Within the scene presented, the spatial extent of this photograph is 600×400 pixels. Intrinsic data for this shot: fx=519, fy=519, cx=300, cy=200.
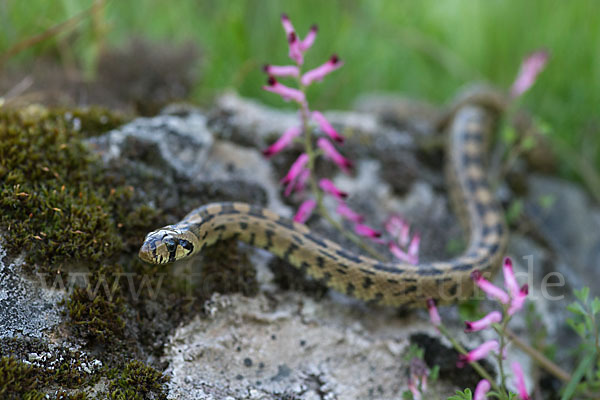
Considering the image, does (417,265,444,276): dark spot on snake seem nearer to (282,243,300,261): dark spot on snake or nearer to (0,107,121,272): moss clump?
(282,243,300,261): dark spot on snake

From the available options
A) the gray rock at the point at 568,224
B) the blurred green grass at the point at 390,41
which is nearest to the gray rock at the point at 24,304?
the blurred green grass at the point at 390,41

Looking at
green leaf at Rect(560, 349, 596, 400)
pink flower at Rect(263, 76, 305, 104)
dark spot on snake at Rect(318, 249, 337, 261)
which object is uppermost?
pink flower at Rect(263, 76, 305, 104)

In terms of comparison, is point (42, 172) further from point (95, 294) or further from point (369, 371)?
point (369, 371)

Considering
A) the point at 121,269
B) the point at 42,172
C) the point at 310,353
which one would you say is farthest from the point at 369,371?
the point at 42,172

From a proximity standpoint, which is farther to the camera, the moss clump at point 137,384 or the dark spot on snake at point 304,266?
the dark spot on snake at point 304,266

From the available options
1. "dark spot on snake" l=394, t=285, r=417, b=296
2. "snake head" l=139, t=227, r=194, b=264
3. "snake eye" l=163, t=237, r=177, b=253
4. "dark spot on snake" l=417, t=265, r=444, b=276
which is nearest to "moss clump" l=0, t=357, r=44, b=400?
"snake head" l=139, t=227, r=194, b=264

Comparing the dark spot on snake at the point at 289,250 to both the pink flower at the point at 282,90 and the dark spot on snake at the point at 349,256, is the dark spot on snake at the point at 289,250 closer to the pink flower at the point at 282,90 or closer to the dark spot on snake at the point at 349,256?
the dark spot on snake at the point at 349,256
